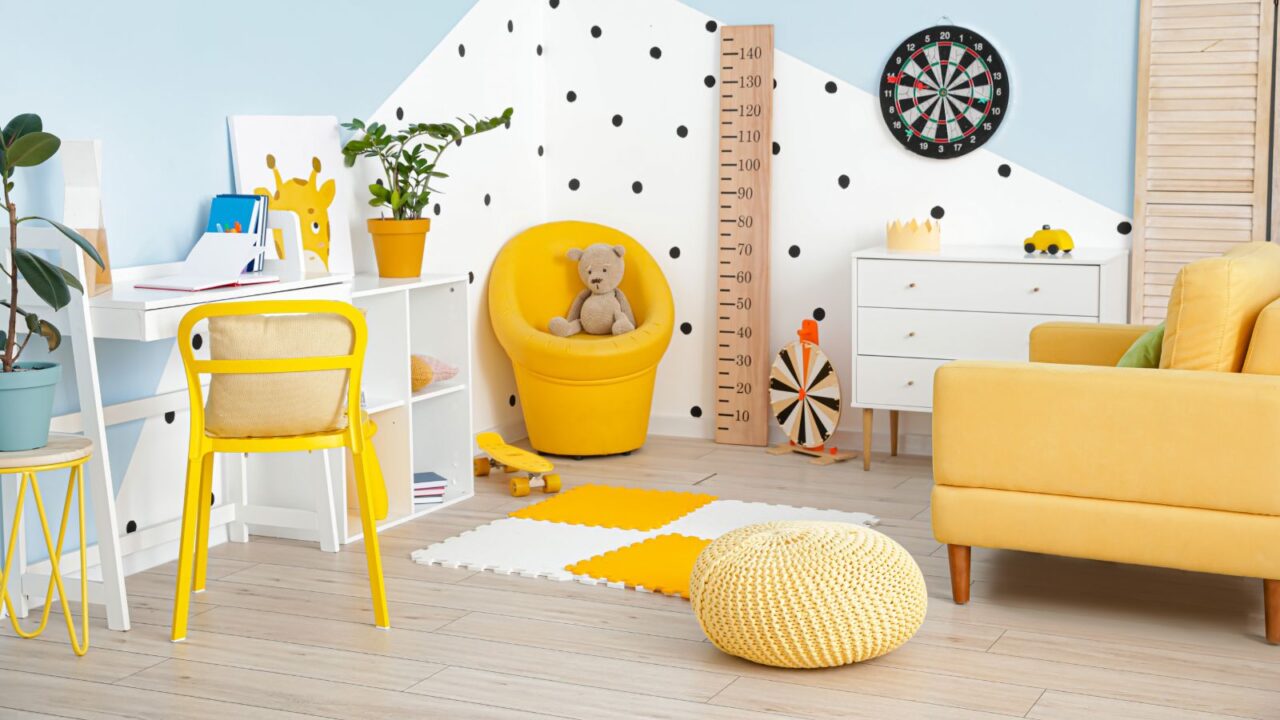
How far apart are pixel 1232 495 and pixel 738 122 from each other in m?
2.63

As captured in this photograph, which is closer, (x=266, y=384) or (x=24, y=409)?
(x=24, y=409)

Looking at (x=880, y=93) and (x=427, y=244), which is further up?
(x=880, y=93)

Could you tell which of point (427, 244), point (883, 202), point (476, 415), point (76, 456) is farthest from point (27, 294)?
point (883, 202)

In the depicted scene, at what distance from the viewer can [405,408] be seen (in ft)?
12.7

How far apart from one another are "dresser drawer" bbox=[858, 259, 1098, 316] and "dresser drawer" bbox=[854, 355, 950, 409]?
0.62 ft

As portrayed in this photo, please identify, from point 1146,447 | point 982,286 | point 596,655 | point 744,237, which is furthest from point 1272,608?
point 744,237

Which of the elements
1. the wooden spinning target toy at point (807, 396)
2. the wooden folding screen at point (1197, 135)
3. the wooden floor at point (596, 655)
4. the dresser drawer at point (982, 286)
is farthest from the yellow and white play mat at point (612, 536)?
the wooden folding screen at point (1197, 135)

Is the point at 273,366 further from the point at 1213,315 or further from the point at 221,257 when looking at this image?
the point at 1213,315

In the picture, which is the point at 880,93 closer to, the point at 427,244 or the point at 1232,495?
the point at 427,244

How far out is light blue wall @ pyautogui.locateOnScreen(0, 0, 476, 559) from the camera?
3.14 metres

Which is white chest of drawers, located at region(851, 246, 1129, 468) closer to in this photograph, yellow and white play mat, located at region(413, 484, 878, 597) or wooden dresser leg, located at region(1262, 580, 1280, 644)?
yellow and white play mat, located at region(413, 484, 878, 597)

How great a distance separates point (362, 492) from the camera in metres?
2.97

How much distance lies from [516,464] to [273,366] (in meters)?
1.53

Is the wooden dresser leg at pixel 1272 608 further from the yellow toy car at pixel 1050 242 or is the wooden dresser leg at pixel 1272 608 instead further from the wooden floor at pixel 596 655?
the yellow toy car at pixel 1050 242
